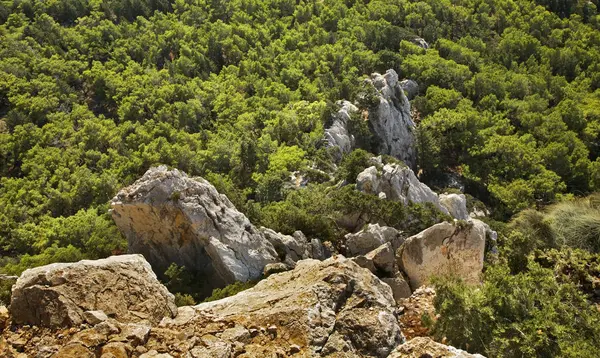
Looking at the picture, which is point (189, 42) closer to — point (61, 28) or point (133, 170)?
point (61, 28)

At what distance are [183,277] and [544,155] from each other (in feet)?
180

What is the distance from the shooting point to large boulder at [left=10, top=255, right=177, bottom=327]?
442 inches

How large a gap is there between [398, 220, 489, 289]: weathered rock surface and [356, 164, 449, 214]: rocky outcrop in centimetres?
1244

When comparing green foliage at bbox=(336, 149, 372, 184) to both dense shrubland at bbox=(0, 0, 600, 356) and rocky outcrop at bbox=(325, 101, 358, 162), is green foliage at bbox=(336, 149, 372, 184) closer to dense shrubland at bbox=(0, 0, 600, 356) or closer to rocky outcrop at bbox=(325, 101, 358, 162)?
dense shrubland at bbox=(0, 0, 600, 356)

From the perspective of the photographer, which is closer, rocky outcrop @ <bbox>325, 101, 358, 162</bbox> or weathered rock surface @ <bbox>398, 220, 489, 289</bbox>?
weathered rock surface @ <bbox>398, 220, 489, 289</bbox>

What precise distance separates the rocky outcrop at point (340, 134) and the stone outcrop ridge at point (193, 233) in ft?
89.0

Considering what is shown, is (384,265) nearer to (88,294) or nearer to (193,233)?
(193,233)

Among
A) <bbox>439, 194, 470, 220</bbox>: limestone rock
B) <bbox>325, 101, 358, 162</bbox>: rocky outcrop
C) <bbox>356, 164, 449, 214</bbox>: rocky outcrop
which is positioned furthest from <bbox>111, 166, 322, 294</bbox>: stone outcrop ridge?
<bbox>325, 101, 358, 162</bbox>: rocky outcrop

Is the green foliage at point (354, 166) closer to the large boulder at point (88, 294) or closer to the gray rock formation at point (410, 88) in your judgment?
the large boulder at point (88, 294)

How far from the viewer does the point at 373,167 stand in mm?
37281

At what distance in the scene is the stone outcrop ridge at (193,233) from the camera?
2503 cm

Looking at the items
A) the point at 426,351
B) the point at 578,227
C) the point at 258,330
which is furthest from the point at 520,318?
the point at 578,227

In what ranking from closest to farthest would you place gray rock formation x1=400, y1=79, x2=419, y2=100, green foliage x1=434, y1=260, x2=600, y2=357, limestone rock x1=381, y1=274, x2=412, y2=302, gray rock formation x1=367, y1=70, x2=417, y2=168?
green foliage x1=434, y1=260, x2=600, y2=357
limestone rock x1=381, y1=274, x2=412, y2=302
gray rock formation x1=367, y1=70, x2=417, y2=168
gray rock formation x1=400, y1=79, x2=419, y2=100

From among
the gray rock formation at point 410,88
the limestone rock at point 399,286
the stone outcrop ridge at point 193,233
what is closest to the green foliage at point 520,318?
the limestone rock at point 399,286
